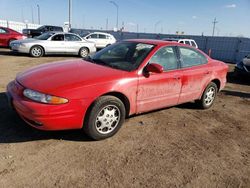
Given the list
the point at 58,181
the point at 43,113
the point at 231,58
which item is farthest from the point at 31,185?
the point at 231,58

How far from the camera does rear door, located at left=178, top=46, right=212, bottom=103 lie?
495cm

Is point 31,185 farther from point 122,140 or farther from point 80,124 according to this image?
point 122,140

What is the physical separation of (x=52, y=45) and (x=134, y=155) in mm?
11434

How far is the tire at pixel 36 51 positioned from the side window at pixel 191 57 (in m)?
10.1

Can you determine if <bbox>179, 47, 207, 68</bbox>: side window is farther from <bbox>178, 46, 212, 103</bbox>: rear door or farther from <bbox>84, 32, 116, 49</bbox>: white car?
<bbox>84, 32, 116, 49</bbox>: white car

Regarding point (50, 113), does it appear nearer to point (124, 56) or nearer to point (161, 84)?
point (124, 56)

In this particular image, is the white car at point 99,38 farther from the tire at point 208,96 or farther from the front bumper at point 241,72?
the tire at point 208,96

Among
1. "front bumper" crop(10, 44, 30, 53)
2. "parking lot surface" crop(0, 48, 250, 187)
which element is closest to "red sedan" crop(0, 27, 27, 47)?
"front bumper" crop(10, 44, 30, 53)

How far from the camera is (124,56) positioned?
4.64 metres

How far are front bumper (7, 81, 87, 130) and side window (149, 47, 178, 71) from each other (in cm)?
165

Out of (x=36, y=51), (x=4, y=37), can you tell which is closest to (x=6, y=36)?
(x=4, y=37)

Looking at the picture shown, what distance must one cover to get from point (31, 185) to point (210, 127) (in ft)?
11.0

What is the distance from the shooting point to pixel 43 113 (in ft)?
10.8

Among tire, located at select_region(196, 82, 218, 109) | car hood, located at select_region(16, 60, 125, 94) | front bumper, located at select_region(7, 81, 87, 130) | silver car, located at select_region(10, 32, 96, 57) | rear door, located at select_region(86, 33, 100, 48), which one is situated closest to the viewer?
front bumper, located at select_region(7, 81, 87, 130)
